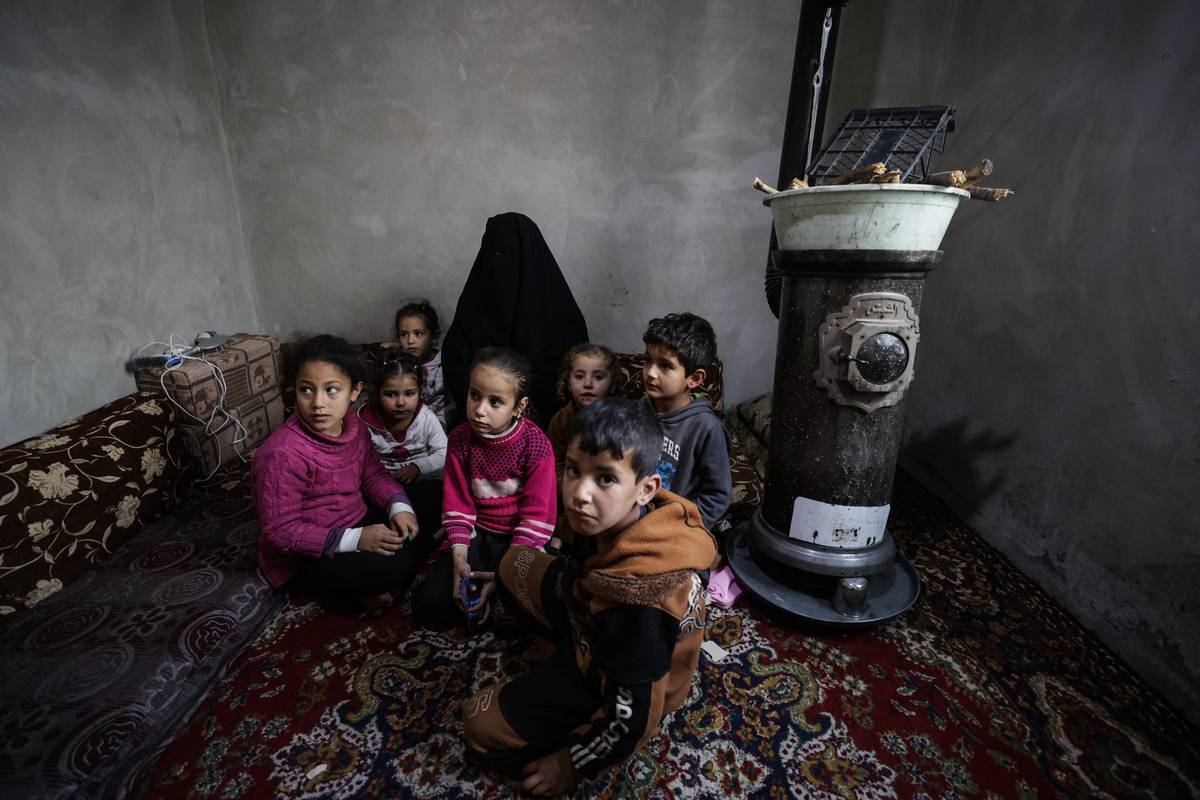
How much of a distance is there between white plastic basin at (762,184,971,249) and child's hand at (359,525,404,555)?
68.4 inches

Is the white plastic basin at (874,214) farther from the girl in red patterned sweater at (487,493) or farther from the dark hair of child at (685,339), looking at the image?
the girl in red patterned sweater at (487,493)

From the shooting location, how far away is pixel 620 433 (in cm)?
118

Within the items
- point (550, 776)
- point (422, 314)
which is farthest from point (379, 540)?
point (422, 314)

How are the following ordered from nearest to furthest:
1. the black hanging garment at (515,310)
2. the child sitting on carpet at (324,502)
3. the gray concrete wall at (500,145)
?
the child sitting on carpet at (324,502) → the black hanging garment at (515,310) → the gray concrete wall at (500,145)

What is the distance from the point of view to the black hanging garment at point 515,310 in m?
2.87

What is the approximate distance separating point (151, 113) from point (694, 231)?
2.99 metres

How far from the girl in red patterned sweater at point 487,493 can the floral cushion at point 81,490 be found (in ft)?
4.14

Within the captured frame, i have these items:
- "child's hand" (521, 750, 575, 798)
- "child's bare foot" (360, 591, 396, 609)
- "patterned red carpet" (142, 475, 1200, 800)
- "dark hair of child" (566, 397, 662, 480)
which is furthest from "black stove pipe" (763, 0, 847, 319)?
"child's bare foot" (360, 591, 396, 609)

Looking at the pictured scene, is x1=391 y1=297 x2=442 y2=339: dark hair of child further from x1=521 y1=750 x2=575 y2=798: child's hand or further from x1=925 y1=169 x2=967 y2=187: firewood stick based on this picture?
x1=925 y1=169 x2=967 y2=187: firewood stick

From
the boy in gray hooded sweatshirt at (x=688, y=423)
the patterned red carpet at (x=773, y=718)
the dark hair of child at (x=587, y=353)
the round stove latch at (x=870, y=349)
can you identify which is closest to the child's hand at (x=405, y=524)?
the patterned red carpet at (x=773, y=718)

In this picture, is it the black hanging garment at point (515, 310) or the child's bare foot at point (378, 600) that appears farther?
the black hanging garment at point (515, 310)

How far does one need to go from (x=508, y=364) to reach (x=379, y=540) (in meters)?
Result: 0.77

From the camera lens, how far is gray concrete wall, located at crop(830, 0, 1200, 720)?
5.53 feet

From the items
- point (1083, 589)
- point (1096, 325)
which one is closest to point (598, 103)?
point (1096, 325)
